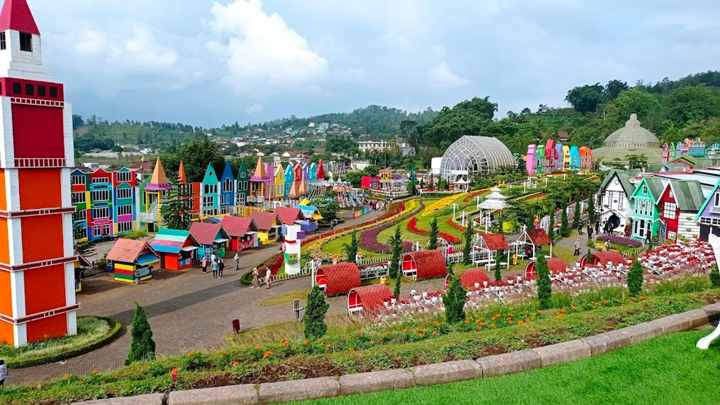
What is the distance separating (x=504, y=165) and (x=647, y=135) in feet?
71.1

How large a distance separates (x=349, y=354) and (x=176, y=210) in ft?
104

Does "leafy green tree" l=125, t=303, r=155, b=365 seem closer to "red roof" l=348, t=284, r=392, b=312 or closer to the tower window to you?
"red roof" l=348, t=284, r=392, b=312


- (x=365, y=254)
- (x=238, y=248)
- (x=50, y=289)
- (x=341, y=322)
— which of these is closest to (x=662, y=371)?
(x=341, y=322)

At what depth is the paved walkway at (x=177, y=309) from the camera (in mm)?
15102

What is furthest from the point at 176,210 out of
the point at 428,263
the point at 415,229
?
the point at 428,263

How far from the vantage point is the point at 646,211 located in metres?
28.9

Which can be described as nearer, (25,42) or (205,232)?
(25,42)

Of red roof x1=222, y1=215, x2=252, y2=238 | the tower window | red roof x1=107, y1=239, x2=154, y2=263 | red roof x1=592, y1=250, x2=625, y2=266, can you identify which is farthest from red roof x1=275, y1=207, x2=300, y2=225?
the tower window

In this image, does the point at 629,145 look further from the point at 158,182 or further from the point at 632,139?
the point at 158,182

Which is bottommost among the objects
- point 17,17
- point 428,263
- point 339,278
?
point 339,278

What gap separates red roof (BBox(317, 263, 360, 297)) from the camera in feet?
67.7

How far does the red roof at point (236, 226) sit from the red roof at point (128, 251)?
7.21m

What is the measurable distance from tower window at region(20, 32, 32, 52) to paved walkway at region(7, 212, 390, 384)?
29.8ft

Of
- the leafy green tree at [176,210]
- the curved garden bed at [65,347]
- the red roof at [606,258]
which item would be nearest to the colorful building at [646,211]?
the red roof at [606,258]
